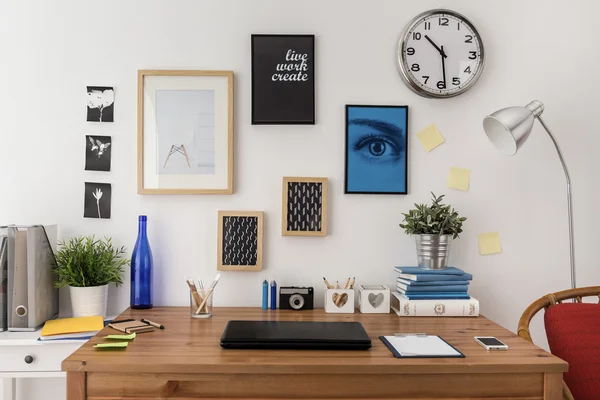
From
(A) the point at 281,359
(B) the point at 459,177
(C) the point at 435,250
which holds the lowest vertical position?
(A) the point at 281,359

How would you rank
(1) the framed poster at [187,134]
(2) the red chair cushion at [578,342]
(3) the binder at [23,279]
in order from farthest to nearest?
(1) the framed poster at [187,134]
(3) the binder at [23,279]
(2) the red chair cushion at [578,342]

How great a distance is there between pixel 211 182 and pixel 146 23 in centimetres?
66

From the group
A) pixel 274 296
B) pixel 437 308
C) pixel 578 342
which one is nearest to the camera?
pixel 578 342

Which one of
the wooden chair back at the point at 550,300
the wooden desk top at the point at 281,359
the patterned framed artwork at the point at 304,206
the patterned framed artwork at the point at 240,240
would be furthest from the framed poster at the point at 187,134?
the wooden chair back at the point at 550,300

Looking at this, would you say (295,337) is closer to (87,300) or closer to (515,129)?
(87,300)

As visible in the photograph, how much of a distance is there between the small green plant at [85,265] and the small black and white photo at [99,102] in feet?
1.53

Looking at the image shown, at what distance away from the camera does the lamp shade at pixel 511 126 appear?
1.70m

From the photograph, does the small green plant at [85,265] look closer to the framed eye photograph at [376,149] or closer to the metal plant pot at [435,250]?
the framed eye photograph at [376,149]

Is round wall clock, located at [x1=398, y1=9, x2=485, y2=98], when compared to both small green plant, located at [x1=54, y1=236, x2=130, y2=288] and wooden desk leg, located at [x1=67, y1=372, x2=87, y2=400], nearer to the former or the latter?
small green plant, located at [x1=54, y1=236, x2=130, y2=288]

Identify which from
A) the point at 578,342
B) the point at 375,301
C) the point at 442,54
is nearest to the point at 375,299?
the point at 375,301

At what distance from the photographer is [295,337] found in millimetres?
1442

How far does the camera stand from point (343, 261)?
6.55 feet

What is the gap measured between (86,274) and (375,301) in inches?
41.1

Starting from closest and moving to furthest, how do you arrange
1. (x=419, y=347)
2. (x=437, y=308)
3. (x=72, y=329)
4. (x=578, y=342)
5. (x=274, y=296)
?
(x=419, y=347) < (x=578, y=342) < (x=72, y=329) < (x=437, y=308) < (x=274, y=296)
